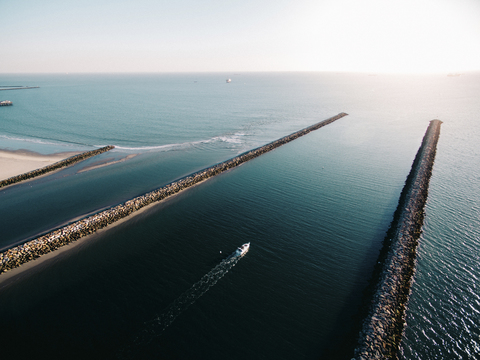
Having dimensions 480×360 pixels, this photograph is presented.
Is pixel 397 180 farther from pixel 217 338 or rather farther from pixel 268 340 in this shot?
pixel 217 338

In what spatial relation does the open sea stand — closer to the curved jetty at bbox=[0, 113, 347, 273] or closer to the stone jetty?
the curved jetty at bbox=[0, 113, 347, 273]

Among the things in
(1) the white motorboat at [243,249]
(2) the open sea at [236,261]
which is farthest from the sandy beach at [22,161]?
(1) the white motorboat at [243,249]

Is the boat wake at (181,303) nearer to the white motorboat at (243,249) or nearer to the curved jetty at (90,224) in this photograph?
the white motorboat at (243,249)

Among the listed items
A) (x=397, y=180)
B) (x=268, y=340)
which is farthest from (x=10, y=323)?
(x=397, y=180)

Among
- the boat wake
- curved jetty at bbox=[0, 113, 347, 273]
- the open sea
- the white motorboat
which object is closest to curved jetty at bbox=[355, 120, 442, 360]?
the open sea

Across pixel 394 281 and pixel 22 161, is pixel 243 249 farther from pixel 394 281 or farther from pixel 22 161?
pixel 22 161
